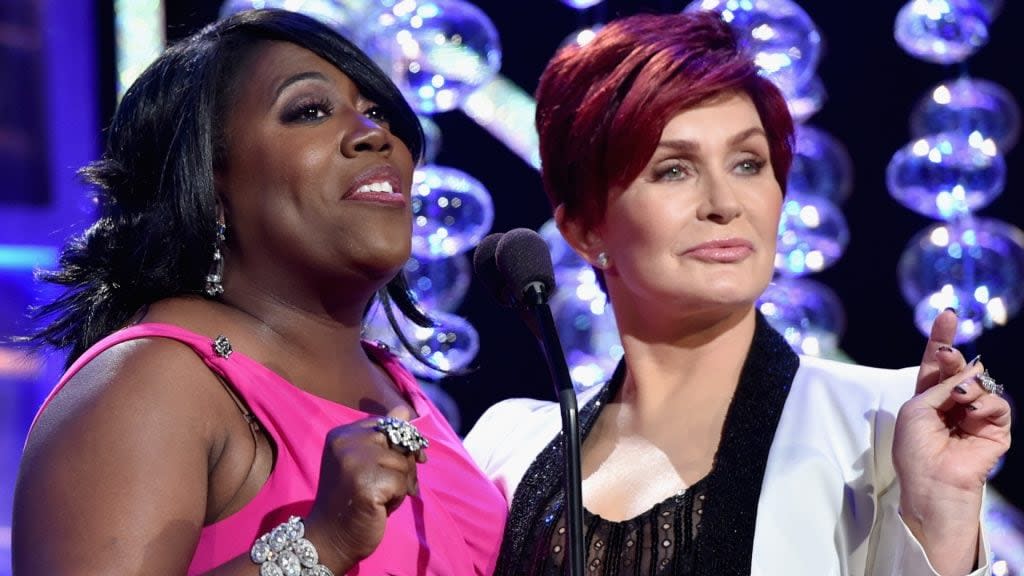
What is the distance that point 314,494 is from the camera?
75.8 inches

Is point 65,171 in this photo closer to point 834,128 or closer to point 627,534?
point 834,128

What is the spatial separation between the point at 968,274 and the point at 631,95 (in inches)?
57.7

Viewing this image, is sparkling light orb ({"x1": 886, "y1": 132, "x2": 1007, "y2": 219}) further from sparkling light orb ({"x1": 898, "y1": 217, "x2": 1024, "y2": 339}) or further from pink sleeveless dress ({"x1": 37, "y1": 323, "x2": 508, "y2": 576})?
pink sleeveless dress ({"x1": 37, "y1": 323, "x2": 508, "y2": 576})

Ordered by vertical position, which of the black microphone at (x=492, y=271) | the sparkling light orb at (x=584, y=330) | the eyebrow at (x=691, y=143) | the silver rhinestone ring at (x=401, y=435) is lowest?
the sparkling light orb at (x=584, y=330)

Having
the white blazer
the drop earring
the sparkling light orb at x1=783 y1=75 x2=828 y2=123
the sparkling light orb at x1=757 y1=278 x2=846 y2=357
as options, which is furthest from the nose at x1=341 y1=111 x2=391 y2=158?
the sparkling light orb at x1=757 y1=278 x2=846 y2=357

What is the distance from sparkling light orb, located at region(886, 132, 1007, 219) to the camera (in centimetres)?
334

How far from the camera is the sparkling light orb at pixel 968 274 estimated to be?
3334 millimetres

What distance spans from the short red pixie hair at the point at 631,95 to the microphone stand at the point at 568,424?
0.48m

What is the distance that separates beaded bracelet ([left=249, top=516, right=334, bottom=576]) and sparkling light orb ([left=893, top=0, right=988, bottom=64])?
7.18 feet

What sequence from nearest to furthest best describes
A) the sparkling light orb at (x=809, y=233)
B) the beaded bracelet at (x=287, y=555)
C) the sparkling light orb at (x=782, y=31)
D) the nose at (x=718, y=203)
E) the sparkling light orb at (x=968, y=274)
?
1. the beaded bracelet at (x=287, y=555)
2. the nose at (x=718, y=203)
3. the sparkling light orb at (x=782, y=31)
4. the sparkling light orb at (x=968, y=274)
5. the sparkling light orb at (x=809, y=233)

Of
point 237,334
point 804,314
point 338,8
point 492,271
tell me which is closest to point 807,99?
point 804,314

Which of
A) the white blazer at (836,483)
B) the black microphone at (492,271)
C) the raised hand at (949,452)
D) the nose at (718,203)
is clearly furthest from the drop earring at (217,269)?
the raised hand at (949,452)

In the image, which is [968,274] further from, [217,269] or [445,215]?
[217,269]

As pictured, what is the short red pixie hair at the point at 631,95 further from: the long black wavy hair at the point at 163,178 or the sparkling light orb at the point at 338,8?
the sparkling light orb at the point at 338,8
